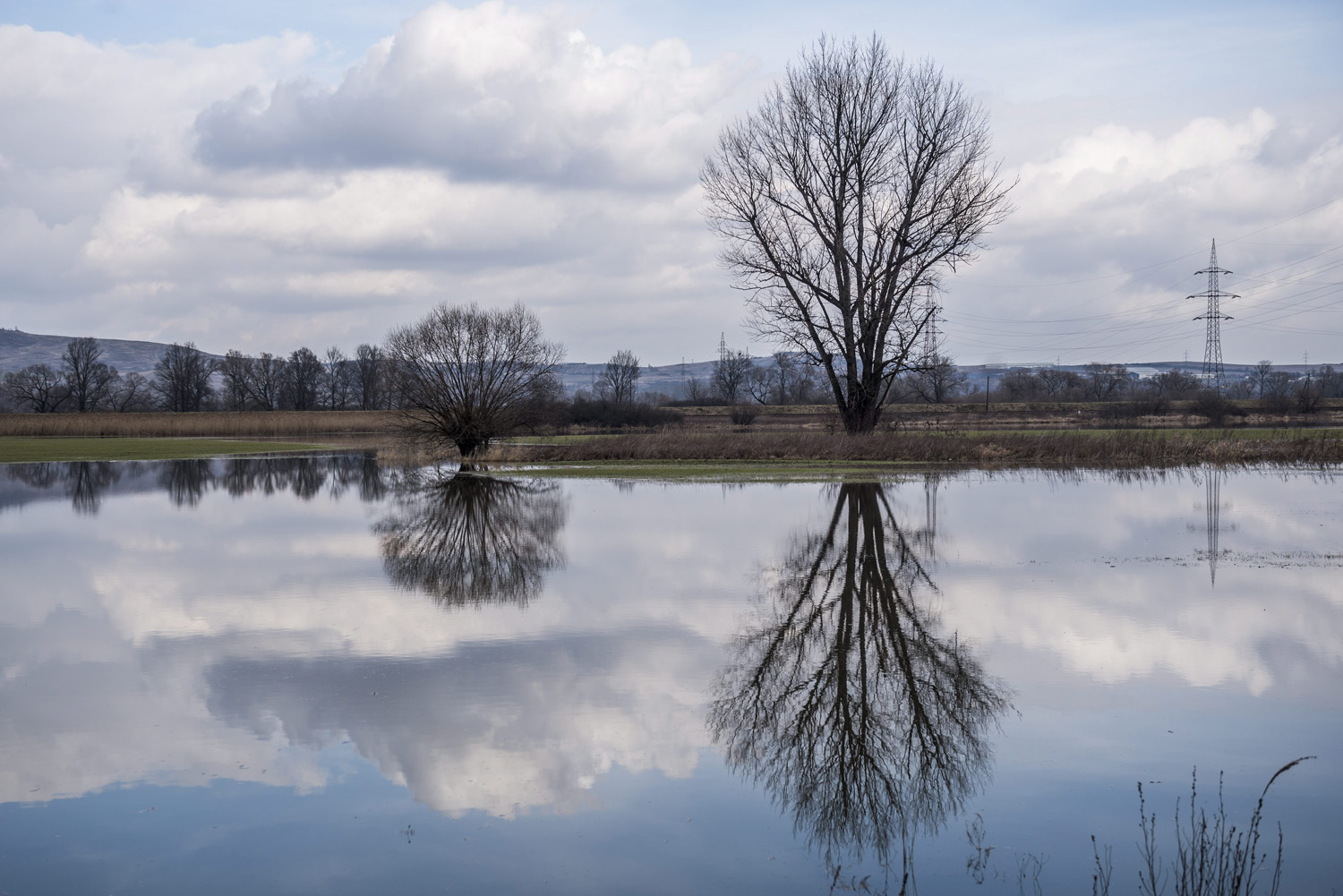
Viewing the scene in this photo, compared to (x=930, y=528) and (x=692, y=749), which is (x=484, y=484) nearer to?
(x=930, y=528)

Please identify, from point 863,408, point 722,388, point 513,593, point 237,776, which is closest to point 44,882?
point 237,776

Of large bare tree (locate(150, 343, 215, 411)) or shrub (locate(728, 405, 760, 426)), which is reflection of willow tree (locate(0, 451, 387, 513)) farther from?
large bare tree (locate(150, 343, 215, 411))

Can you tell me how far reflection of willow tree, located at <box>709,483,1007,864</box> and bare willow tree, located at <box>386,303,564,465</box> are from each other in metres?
26.4

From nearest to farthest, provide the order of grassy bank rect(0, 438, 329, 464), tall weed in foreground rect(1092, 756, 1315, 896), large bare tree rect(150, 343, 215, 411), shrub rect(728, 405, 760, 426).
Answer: tall weed in foreground rect(1092, 756, 1315, 896) < grassy bank rect(0, 438, 329, 464) < shrub rect(728, 405, 760, 426) < large bare tree rect(150, 343, 215, 411)

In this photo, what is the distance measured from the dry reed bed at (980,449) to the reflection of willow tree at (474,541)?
9780 mm

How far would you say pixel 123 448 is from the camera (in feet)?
152

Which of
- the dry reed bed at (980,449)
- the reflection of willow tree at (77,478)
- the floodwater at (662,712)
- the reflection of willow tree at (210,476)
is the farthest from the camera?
the dry reed bed at (980,449)

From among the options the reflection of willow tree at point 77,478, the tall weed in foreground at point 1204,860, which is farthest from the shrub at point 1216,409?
the tall weed in foreground at point 1204,860

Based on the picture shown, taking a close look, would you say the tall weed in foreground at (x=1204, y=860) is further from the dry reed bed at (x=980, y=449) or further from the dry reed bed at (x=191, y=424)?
the dry reed bed at (x=191, y=424)

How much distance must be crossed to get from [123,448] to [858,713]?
154 ft

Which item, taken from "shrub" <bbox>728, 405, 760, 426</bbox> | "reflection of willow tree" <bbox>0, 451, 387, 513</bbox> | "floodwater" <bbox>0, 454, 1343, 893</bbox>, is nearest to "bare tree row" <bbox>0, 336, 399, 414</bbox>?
"shrub" <bbox>728, 405, 760, 426</bbox>

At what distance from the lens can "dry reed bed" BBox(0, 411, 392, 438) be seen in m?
57.0

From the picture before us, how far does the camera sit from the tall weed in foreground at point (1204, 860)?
4.46 metres

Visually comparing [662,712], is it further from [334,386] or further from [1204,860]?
[334,386]
